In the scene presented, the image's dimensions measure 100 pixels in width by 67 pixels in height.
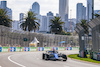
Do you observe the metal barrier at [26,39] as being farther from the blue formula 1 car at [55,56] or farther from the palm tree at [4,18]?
the blue formula 1 car at [55,56]

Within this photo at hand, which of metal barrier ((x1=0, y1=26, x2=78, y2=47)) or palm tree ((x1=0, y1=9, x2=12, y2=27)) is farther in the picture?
palm tree ((x1=0, y1=9, x2=12, y2=27))

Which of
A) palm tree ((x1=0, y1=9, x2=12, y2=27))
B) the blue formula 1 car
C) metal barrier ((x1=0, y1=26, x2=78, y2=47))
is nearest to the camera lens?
the blue formula 1 car

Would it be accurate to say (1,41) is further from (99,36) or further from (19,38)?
(99,36)

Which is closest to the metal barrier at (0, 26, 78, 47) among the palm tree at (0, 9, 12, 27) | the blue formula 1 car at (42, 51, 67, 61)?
the palm tree at (0, 9, 12, 27)

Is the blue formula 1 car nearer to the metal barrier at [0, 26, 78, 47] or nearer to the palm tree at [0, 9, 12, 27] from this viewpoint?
the metal barrier at [0, 26, 78, 47]

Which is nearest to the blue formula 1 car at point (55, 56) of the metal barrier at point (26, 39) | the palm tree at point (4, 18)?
the metal barrier at point (26, 39)

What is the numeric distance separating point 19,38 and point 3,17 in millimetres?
23198

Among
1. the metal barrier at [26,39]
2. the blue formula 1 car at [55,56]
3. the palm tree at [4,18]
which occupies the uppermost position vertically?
the palm tree at [4,18]

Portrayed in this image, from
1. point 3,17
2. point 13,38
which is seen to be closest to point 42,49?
point 13,38

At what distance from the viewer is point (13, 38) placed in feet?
165

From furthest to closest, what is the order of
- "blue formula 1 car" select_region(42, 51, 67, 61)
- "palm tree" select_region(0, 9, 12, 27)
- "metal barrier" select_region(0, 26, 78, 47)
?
1. "palm tree" select_region(0, 9, 12, 27)
2. "metal barrier" select_region(0, 26, 78, 47)
3. "blue formula 1 car" select_region(42, 51, 67, 61)

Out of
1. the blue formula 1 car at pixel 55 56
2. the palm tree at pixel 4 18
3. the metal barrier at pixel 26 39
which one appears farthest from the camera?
the palm tree at pixel 4 18

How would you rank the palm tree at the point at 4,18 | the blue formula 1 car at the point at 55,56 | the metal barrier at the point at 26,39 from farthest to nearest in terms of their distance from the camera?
1. the palm tree at the point at 4,18
2. the metal barrier at the point at 26,39
3. the blue formula 1 car at the point at 55,56

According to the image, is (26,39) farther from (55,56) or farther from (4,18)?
(55,56)
